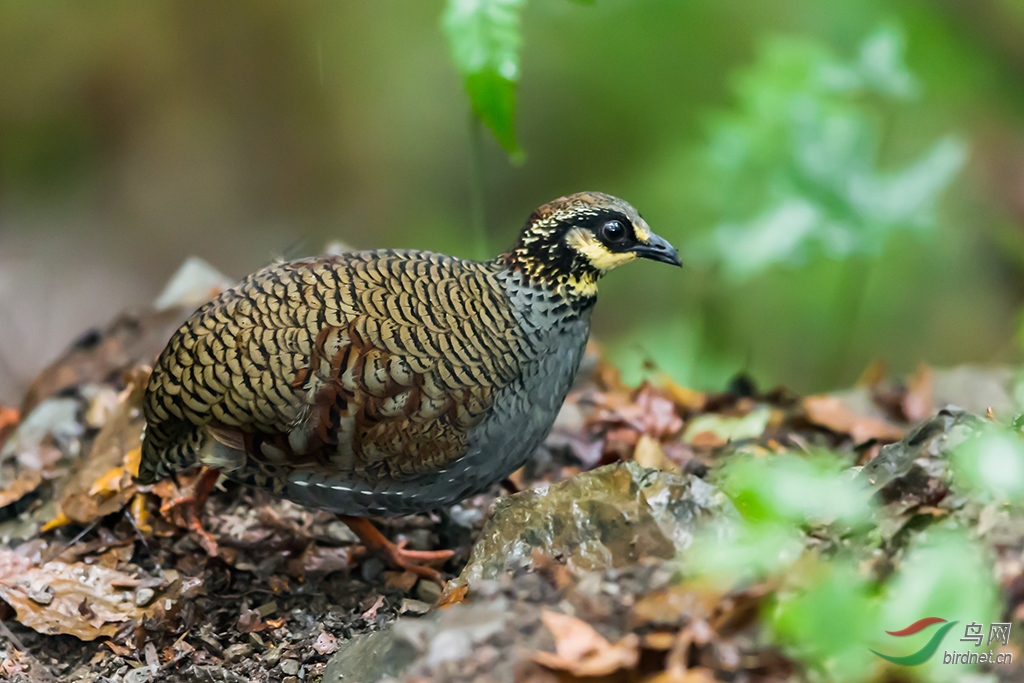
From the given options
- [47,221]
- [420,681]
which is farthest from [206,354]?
[47,221]

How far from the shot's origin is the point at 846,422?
13.5ft

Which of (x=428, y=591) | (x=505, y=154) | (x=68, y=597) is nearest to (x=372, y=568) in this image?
(x=428, y=591)

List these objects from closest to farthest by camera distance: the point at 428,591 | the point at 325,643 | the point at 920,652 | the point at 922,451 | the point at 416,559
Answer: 1. the point at 920,652
2. the point at 922,451
3. the point at 325,643
4. the point at 428,591
5. the point at 416,559

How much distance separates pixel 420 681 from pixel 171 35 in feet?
21.4

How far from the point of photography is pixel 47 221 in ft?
23.5

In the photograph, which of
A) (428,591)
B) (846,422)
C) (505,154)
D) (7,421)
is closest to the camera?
(428,591)

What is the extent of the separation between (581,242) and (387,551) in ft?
4.48

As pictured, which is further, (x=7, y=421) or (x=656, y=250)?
(x=7, y=421)

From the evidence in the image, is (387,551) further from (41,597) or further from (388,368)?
(41,597)

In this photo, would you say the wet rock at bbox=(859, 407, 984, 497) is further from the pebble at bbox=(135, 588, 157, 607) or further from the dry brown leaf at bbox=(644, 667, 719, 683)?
the pebble at bbox=(135, 588, 157, 607)

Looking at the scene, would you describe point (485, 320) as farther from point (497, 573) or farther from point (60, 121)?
point (60, 121)

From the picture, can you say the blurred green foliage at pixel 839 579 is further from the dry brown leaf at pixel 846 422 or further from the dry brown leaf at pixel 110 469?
the dry brown leaf at pixel 110 469

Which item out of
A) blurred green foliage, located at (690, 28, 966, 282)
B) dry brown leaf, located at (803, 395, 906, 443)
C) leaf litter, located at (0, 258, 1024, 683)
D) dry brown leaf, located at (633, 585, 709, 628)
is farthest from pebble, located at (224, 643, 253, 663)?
blurred green foliage, located at (690, 28, 966, 282)

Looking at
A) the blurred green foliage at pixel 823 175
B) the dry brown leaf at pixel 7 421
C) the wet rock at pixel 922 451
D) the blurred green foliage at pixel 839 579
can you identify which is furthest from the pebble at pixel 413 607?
the blurred green foliage at pixel 823 175
